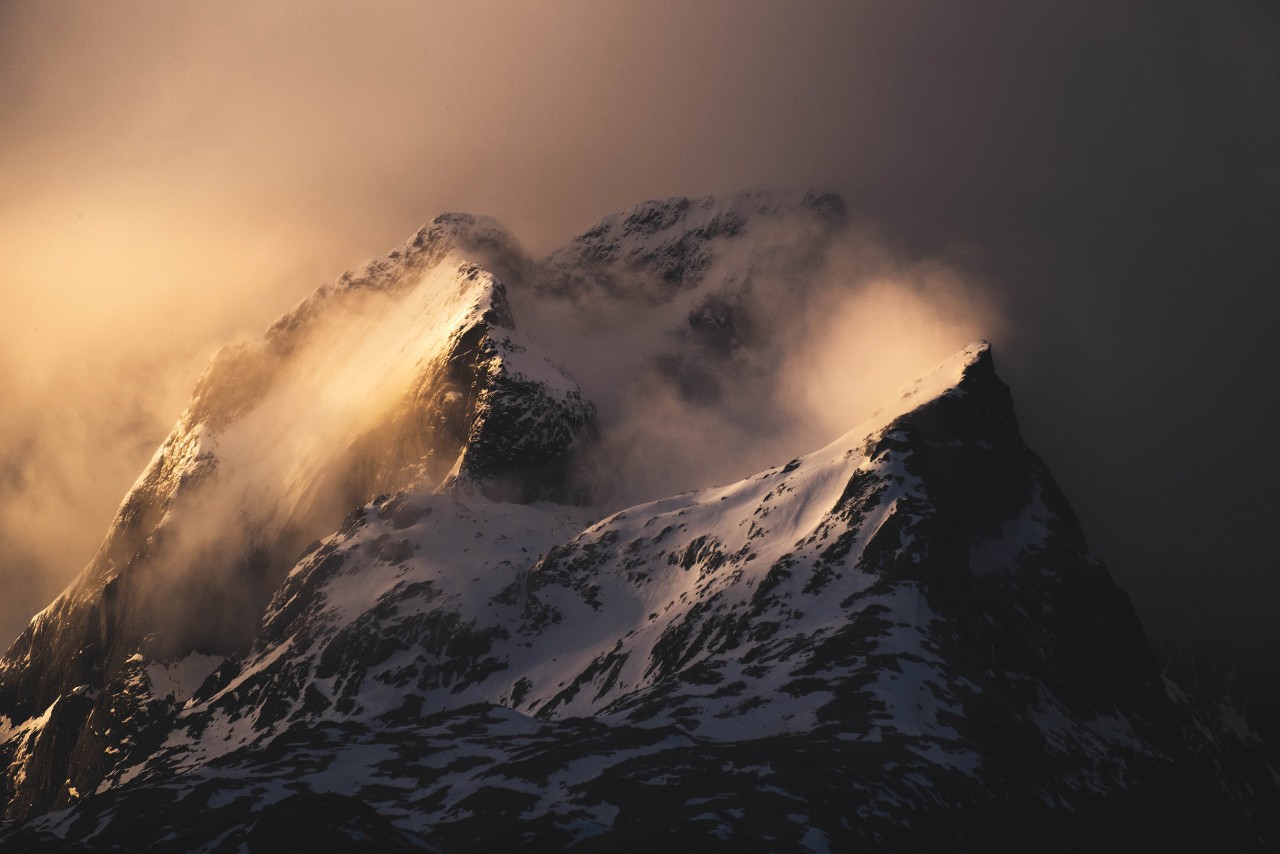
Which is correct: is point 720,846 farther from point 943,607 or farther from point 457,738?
point 943,607

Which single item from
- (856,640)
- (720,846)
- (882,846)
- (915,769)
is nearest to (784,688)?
(856,640)

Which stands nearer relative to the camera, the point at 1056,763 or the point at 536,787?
the point at 536,787

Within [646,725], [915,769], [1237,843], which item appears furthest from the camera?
[1237,843]

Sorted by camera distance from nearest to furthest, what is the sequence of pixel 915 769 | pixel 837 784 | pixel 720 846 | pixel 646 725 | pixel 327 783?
1. pixel 720 846
2. pixel 837 784
3. pixel 915 769
4. pixel 327 783
5. pixel 646 725

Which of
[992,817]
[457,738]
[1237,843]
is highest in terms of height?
[457,738]

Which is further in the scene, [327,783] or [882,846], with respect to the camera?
[327,783]

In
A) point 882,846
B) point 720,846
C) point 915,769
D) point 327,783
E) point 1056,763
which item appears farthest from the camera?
point 1056,763

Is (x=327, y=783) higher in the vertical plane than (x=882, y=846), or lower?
higher

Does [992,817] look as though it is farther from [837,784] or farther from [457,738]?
[457,738]

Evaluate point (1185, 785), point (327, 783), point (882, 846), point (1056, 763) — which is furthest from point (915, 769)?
point (1185, 785)

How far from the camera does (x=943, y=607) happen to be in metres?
199

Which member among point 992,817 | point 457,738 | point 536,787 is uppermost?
point 457,738

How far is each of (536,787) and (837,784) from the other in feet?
99.0

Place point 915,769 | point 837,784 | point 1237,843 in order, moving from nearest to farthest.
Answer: point 837,784 → point 915,769 → point 1237,843
